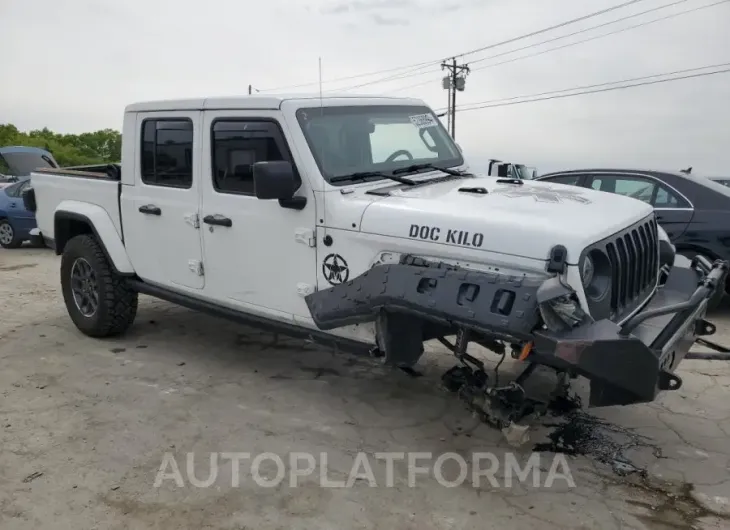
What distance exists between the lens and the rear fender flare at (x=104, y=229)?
212 inches

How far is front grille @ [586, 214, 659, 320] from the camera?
3.21m

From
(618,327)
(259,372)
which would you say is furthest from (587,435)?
(259,372)

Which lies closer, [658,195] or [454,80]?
[658,195]

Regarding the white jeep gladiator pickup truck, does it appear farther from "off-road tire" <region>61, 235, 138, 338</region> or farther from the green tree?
the green tree

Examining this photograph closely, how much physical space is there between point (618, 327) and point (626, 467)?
111 centimetres

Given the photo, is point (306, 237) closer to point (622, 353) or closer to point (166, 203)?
point (166, 203)

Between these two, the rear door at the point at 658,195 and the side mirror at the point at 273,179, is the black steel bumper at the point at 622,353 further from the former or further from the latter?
the rear door at the point at 658,195

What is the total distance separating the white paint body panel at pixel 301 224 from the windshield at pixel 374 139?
0.26ft

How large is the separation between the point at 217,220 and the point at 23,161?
16379mm

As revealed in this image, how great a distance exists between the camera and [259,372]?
5.04m

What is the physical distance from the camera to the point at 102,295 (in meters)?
5.54

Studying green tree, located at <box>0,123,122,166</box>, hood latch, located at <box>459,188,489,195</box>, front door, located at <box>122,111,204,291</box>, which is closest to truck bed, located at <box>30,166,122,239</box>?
front door, located at <box>122,111,204,291</box>

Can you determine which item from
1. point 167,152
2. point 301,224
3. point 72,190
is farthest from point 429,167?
point 72,190

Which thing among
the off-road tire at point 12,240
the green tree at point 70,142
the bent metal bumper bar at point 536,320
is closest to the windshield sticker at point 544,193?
the bent metal bumper bar at point 536,320
